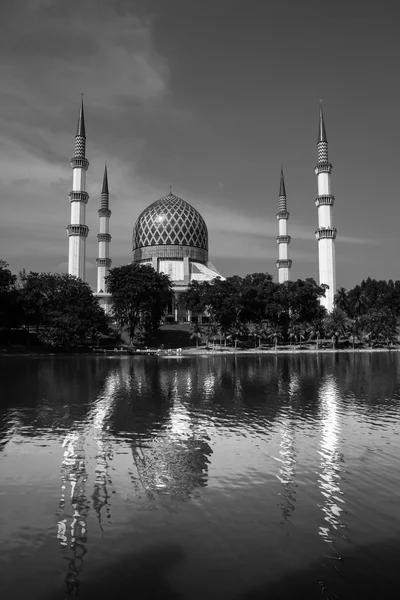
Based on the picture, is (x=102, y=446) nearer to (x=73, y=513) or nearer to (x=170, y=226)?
(x=73, y=513)

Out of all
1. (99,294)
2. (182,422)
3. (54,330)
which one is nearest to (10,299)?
(54,330)

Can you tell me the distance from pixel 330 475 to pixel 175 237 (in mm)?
79018

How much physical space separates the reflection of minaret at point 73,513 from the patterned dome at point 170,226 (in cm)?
7677

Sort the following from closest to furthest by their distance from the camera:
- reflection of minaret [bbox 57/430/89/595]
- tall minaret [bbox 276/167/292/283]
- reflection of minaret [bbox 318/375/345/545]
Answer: reflection of minaret [bbox 57/430/89/595] → reflection of minaret [bbox 318/375/345/545] → tall minaret [bbox 276/167/292/283]

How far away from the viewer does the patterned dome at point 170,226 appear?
87.1m

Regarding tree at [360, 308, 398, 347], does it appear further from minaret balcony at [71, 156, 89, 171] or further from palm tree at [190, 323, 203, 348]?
minaret balcony at [71, 156, 89, 171]

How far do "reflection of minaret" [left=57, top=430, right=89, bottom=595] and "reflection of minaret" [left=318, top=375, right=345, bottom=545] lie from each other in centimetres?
341

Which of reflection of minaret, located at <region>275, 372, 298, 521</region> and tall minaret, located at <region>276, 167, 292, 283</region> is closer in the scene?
reflection of minaret, located at <region>275, 372, 298, 521</region>

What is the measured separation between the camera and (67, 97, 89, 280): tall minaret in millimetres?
68188

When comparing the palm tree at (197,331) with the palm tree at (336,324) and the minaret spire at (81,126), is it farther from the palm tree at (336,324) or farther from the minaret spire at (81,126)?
the minaret spire at (81,126)

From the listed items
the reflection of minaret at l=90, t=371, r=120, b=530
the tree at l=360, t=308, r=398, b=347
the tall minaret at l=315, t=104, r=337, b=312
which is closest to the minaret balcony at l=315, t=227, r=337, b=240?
the tall minaret at l=315, t=104, r=337, b=312

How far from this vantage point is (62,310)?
5122 centimetres

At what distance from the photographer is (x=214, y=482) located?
30.1ft

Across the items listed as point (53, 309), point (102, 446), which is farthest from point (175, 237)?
point (102, 446)
